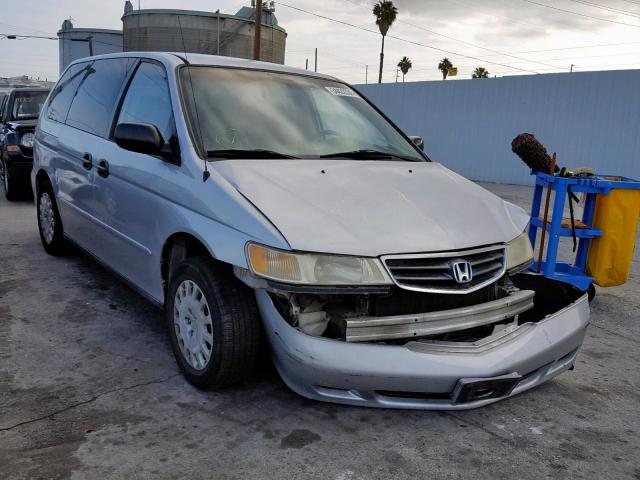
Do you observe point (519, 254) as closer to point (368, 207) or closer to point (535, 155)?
point (368, 207)

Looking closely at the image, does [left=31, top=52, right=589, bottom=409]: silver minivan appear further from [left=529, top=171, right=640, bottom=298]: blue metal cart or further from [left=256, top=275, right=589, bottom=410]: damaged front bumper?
[left=529, top=171, right=640, bottom=298]: blue metal cart

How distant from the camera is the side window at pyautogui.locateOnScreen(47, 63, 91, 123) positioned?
5145 mm

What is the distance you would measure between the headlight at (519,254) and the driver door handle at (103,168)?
257 cm

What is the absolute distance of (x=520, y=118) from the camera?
16.6 metres

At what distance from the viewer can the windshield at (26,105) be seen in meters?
9.59

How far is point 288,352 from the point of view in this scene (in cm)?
259

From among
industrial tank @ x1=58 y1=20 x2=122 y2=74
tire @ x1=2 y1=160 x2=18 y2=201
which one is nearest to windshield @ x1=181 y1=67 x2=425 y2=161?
tire @ x1=2 y1=160 x2=18 y2=201

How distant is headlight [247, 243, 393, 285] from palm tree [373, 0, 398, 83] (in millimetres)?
45676

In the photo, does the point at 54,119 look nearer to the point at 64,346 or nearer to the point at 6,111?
the point at 64,346

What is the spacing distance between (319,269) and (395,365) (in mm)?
513

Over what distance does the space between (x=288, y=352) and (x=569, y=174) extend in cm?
344

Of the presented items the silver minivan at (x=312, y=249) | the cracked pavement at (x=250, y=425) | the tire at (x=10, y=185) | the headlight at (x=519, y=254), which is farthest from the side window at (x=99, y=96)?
the tire at (x=10, y=185)

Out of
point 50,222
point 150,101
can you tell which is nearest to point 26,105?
point 50,222

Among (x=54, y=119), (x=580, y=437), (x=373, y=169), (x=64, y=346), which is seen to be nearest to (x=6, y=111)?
(x=54, y=119)
